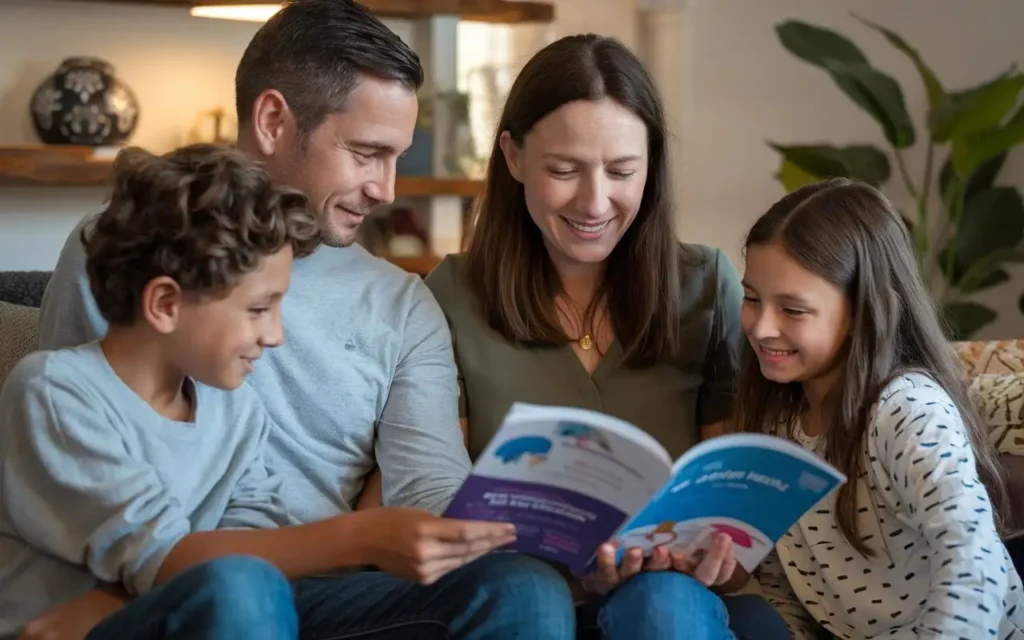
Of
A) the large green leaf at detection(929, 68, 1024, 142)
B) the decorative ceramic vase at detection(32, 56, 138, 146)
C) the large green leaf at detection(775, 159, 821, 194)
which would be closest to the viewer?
the large green leaf at detection(929, 68, 1024, 142)

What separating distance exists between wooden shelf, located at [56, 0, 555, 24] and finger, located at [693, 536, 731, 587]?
96.3 inches

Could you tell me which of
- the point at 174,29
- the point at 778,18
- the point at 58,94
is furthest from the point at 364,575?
the point at 778,18

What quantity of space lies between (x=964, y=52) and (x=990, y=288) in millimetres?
612

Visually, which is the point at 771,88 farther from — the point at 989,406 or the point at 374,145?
the point at 374,145

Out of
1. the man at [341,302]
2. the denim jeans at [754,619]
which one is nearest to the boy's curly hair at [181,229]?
the man at [341,302]

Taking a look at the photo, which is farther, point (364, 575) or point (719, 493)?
point (364, 575)

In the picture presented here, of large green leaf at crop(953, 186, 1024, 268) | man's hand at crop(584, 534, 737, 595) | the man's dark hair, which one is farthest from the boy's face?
large green leaf at crop(953, 186, 1024, 268)

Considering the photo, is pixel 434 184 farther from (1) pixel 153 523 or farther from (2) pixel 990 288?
(1) pixel 153 523

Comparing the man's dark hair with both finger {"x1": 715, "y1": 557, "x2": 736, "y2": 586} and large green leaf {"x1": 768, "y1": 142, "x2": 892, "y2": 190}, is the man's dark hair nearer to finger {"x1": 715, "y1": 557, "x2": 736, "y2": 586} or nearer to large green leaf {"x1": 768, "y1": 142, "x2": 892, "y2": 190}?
finger {"x1": 715, "y1": 557, "x2": 736, "y2": 586}

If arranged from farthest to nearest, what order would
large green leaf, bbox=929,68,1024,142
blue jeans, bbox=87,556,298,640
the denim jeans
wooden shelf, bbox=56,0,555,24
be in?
wooden shelf, bbox=56,0,555,24 → large green leaf, bbox=929,68,1024,142 → the denim jeans → blue jeans, bbox=87,556,298,640

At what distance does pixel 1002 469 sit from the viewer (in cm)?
170

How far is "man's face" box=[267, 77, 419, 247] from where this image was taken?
1.64 metres

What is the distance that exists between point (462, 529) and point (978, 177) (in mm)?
2133

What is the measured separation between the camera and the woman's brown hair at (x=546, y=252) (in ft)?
5.71
